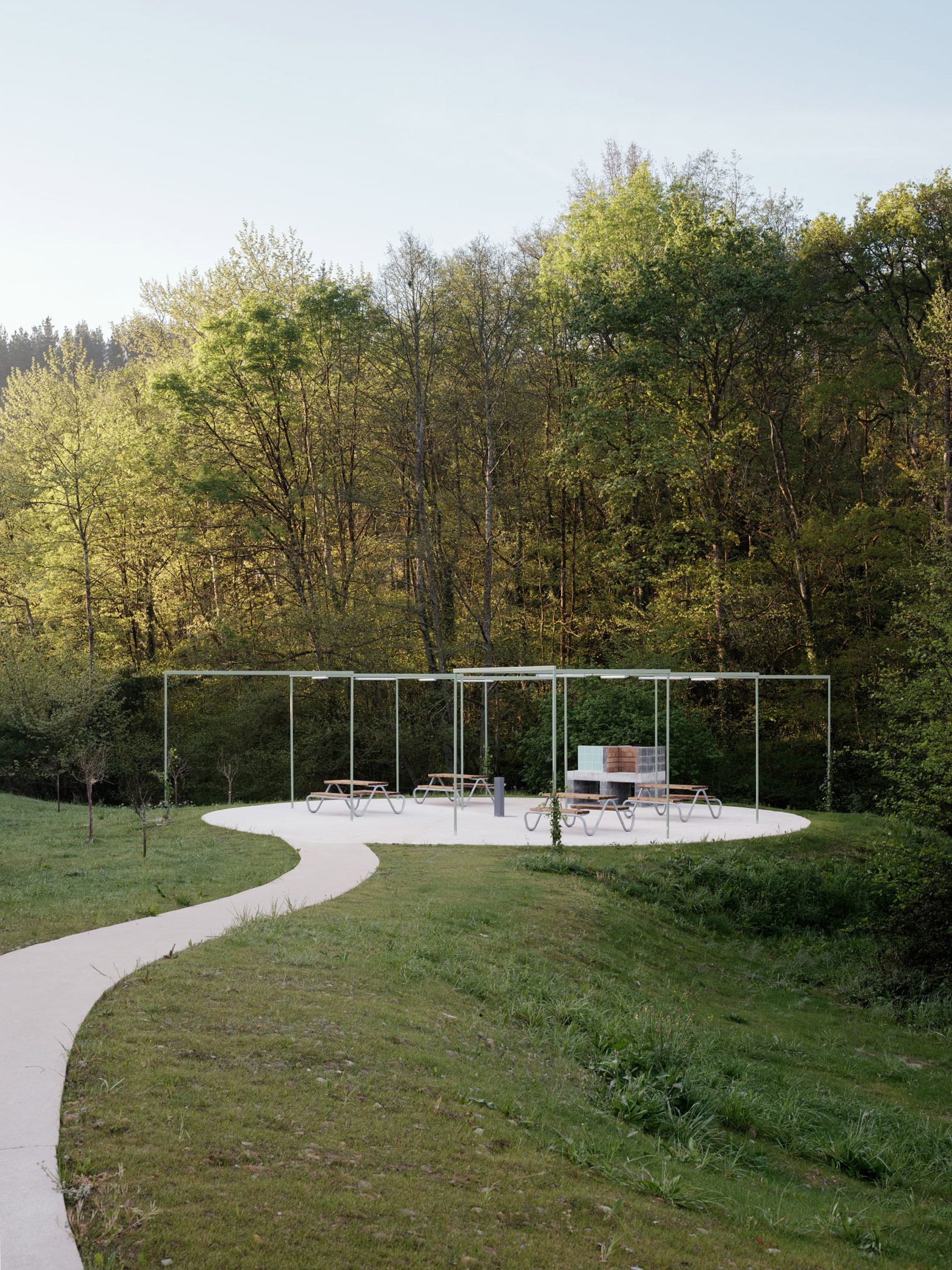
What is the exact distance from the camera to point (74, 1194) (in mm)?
3613

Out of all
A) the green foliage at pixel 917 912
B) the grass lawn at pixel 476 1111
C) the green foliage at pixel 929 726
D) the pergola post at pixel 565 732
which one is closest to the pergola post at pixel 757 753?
the green foliage at pixel 929 726

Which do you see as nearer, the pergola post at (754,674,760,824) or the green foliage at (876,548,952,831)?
the green foliage at (876,548,952,831)

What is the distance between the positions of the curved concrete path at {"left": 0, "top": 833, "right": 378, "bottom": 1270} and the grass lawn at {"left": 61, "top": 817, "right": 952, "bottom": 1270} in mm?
102

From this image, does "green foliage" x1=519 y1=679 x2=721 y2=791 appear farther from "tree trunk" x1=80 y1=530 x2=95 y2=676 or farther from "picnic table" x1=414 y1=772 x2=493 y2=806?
"tree trunk" x1=80 y1=530 x2=95 y2=676

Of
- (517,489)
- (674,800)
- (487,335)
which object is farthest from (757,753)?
(487,335)

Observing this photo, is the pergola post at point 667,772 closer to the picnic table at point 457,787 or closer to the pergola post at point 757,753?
the pergola post at point 757,753

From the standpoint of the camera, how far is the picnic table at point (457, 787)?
18469 mm

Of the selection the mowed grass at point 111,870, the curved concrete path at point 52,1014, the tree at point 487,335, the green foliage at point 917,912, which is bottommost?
the green foliage at point 917,912

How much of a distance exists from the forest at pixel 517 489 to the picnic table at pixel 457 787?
1222mm

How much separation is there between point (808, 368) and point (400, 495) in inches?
396

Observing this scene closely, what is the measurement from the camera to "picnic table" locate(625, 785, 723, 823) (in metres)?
16.6

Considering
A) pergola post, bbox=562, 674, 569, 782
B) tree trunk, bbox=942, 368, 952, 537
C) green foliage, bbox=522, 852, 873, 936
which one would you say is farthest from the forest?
green foliage, bbox=522, 852, 873, 936

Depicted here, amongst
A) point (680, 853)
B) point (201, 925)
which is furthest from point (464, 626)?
point (201, 925)

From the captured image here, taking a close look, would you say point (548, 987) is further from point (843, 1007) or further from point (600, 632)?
point (600, 632)
